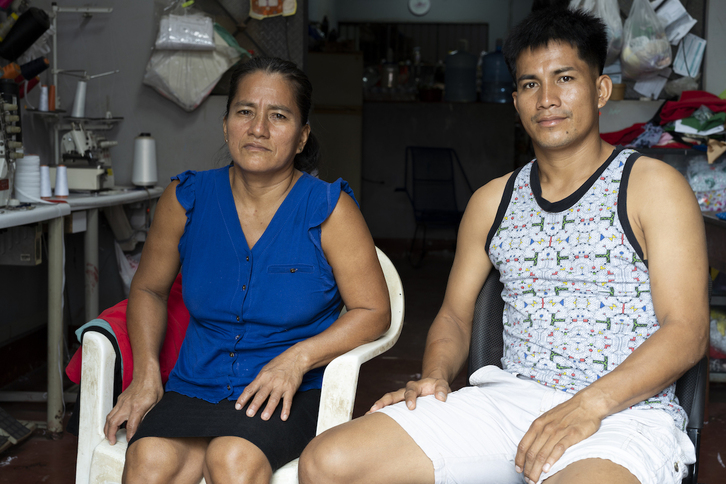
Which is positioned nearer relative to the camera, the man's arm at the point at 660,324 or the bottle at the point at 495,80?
the man's arm at the point at 660,324

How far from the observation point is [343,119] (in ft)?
21.3

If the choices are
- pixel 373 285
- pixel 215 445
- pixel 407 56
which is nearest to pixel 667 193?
pixel 373 285

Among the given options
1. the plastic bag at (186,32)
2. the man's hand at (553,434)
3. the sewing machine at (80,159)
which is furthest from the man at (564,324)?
the plastic bag at (186,32)

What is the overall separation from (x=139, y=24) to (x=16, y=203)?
1660 mm

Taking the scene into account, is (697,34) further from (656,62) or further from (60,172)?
(60,172)

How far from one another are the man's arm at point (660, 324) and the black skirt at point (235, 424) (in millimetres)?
466

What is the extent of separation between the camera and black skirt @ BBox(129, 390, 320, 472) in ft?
4.36

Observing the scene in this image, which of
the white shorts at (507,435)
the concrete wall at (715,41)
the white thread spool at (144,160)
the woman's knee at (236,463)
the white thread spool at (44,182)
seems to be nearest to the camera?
the white shorts at (507,435)

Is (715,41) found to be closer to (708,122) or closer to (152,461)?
(708,122)

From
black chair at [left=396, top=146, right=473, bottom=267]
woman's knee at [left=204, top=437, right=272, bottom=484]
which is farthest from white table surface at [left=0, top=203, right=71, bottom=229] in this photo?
black chair at [left=396, top=146, right=473, bottom=267]

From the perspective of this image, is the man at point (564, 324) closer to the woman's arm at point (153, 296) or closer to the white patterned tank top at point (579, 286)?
the white patterned tank top at point (579, 286)

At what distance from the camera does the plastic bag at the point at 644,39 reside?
331 cm

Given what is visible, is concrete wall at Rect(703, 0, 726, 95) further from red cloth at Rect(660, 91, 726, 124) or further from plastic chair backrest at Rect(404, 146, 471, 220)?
plastic chair backrest at Rect(404, 146, 471, 220)

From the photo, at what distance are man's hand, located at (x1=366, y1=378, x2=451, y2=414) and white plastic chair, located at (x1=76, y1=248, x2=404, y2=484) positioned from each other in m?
0.08
